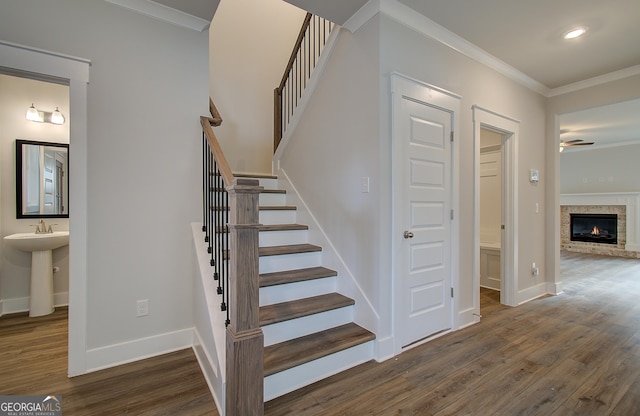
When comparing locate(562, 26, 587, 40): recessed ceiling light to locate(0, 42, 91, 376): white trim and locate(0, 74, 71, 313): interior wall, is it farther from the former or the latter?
locate(0, 74, 71, 313): interior wall

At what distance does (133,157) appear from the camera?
226cm

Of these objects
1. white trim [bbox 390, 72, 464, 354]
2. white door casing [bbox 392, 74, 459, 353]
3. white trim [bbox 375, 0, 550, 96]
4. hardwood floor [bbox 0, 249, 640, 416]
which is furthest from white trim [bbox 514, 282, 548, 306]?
white trim [bbox 375, 0, 550, 96]

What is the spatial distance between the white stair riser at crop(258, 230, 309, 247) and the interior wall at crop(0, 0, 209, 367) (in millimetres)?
597

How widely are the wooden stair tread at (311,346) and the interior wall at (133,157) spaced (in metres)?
0.95

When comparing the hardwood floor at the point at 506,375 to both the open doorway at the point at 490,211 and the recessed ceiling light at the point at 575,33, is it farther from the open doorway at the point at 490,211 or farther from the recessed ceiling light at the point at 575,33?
the recessed ceiling light at the point at 575,33

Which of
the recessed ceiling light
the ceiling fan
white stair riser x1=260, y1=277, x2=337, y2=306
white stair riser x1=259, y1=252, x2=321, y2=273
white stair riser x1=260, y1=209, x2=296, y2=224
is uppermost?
the recessed ceiling light

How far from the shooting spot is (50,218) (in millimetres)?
3342

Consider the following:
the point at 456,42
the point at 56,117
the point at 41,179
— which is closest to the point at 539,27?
the point at 456,42

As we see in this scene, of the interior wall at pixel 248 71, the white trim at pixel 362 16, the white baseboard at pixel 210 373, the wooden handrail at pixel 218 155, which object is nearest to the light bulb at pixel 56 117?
the interior wall at pixel 248 71

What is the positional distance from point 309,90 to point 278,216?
1314 millimetres

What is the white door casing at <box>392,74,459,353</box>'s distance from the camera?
230 centimetres

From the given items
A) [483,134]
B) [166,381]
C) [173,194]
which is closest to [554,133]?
[483,134]

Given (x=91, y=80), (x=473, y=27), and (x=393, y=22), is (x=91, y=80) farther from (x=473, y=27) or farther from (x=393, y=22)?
(x=473, y=27)

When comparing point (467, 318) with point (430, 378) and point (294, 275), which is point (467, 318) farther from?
point (294, 275)
